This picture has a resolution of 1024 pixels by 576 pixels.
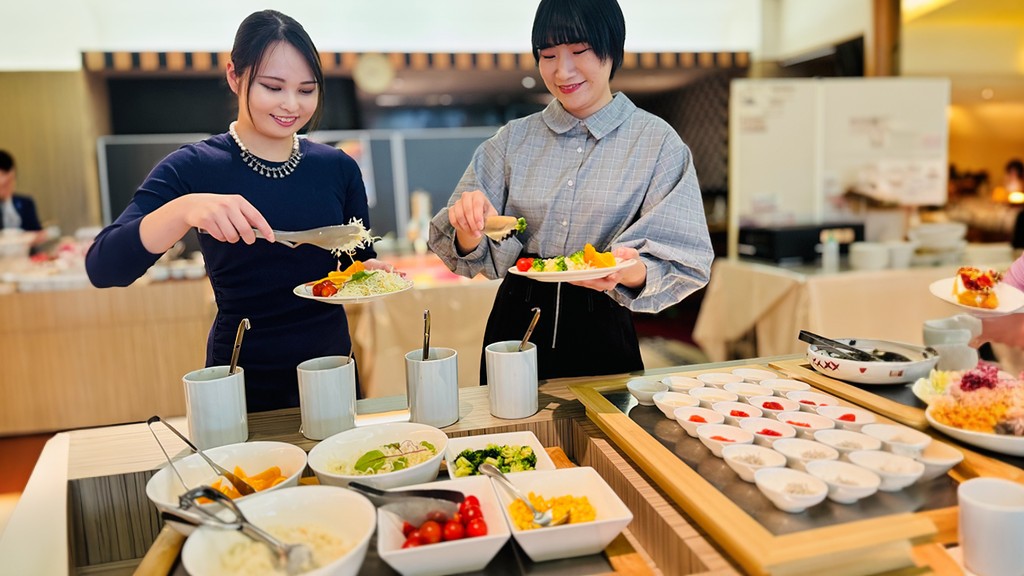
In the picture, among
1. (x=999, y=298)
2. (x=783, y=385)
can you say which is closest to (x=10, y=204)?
(x=783, y=385)

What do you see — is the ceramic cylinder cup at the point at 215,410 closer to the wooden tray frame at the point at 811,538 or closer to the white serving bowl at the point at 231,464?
the white serving bowl at the point at 231,464

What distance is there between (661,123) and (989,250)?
14.0 ft

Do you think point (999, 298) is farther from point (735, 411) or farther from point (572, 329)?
point (572, 329)

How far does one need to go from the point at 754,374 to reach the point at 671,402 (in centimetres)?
33

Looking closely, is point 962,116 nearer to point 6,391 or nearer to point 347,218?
point 347,218

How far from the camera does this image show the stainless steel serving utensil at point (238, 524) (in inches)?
37.4

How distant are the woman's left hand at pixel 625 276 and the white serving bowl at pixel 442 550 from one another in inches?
24.2

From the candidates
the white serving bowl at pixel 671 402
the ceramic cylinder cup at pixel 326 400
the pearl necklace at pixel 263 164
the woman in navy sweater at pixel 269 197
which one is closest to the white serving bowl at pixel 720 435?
the white serving bowl at pixel 671 402

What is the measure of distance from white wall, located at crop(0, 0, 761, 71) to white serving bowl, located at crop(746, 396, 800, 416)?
5.60 meters

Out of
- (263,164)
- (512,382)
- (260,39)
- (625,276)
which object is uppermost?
(260,39)

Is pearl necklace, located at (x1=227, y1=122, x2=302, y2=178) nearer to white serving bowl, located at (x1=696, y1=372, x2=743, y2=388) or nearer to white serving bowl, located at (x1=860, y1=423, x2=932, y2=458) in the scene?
white serving bowl, located at (x1=696, y1=372, x2=743, y2=388)

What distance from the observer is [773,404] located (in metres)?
1.37

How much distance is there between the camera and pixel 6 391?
4.31 metres

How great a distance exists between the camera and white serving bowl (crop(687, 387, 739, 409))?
139 centimetres
